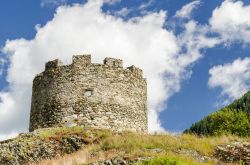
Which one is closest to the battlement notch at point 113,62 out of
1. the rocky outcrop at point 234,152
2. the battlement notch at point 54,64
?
the battlement notch at point 54,64

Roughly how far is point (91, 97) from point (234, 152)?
9244 mm

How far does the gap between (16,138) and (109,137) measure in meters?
5.45

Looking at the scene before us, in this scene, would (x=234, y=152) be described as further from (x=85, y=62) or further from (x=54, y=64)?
(x=54, y=64)

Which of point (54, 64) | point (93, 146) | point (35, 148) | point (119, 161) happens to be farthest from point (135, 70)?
point (119, 161)

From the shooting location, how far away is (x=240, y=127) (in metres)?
45.7

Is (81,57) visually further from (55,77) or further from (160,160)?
(160,160)

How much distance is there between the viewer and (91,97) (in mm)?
27359

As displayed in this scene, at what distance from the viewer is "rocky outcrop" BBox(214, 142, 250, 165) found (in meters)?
21.1

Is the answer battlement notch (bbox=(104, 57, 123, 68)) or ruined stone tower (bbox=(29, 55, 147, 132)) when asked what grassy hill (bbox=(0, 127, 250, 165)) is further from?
battlement notch (bbox=(104, 57, 123, 68))

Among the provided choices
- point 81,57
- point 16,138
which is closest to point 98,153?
point 16,138

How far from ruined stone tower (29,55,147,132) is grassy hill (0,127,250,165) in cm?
152

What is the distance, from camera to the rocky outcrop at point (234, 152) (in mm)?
21094

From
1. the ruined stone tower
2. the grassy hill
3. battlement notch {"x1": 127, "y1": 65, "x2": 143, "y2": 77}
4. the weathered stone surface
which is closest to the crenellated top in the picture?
the ruined stone tower

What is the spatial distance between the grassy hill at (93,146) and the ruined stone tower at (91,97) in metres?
1.52
